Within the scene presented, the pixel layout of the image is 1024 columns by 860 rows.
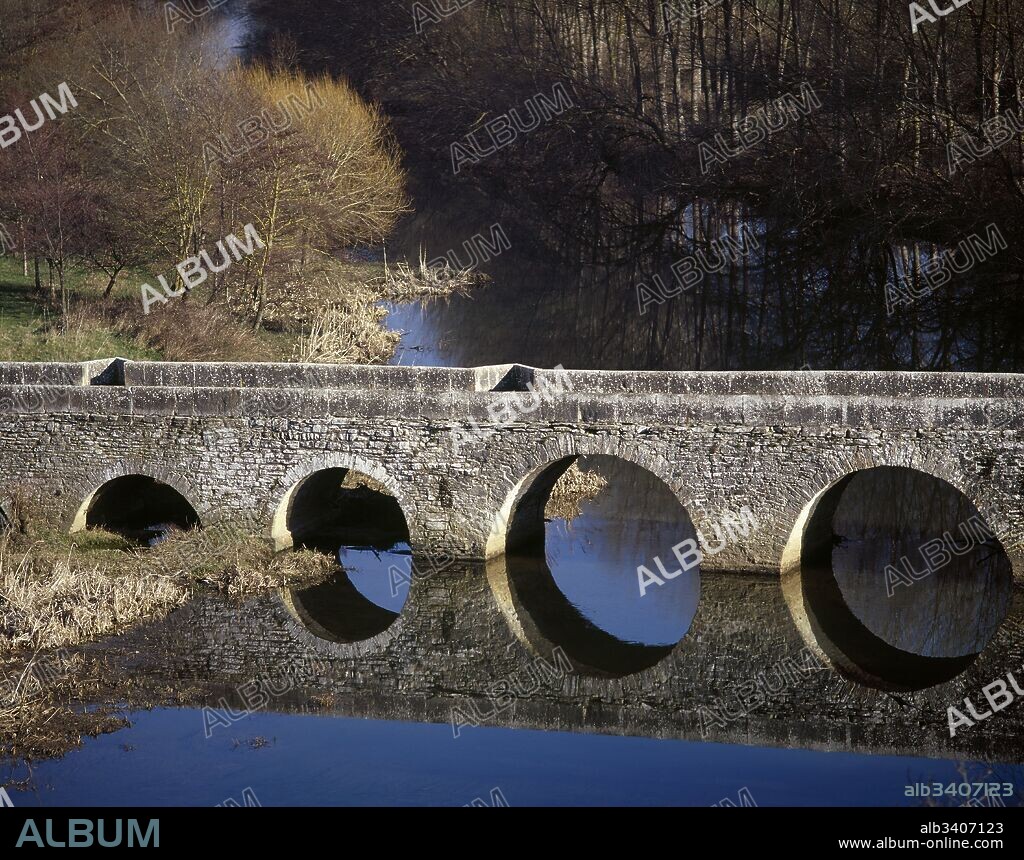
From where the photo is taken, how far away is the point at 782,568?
665 inches

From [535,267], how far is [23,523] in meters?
25.5

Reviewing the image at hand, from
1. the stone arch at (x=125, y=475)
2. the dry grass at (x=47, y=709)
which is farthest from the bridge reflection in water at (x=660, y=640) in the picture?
the stone arch at (x=125, y=475)

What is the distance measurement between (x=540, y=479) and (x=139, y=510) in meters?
6.97

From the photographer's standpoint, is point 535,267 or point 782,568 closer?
point 782,568

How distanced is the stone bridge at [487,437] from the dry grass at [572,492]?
1.77m

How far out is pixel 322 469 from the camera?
18625mm

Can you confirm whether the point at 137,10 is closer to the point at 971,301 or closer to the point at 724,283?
the point at 724,283

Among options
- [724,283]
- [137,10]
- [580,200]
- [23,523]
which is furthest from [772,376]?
[137,10]

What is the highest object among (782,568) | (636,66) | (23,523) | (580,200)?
(636,66)

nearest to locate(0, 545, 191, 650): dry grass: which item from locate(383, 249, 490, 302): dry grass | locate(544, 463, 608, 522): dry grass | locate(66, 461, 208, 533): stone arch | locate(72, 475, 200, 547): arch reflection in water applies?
locate(66, 461, 208, 533): stone arch

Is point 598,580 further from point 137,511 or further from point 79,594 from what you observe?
point 137,511

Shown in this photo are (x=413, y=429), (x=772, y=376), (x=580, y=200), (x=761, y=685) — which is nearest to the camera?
(x=761, y=685)

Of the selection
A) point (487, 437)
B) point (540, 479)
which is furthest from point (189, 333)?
point (487, 437)

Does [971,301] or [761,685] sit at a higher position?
[971,301]
